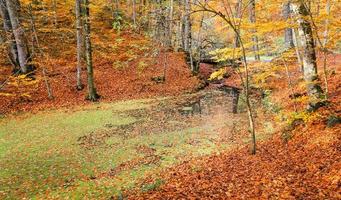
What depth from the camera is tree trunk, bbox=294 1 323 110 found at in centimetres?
1088

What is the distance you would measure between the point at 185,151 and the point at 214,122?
4.44m

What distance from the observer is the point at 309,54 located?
11102mm

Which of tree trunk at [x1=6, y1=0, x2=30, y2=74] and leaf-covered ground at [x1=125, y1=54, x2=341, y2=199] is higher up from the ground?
tree trunk at [x1=6, y1=0, x2=30, y2=74]

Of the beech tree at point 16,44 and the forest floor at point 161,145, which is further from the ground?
the beech tree at point 16,44

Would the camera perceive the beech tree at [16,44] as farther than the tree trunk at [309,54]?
Yes

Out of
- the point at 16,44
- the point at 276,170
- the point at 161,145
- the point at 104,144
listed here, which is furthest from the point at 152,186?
the point at 16,44

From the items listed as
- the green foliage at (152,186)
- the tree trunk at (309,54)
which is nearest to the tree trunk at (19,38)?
the green foliage at (152,186)

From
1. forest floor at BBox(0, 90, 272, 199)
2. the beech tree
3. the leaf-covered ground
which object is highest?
the beech tree

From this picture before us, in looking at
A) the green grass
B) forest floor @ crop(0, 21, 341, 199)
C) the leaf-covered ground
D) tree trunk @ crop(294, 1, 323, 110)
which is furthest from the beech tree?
tree trunk @ crop(294, 1, 323, 110)

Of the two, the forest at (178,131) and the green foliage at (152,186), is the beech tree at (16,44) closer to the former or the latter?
the forest at (178,131)

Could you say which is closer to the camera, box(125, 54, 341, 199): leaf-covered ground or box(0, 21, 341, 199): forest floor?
box(125, 54, 341, 199): leaf-covered ground

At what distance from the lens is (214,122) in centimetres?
1672

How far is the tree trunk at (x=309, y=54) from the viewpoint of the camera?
1088 centimetres

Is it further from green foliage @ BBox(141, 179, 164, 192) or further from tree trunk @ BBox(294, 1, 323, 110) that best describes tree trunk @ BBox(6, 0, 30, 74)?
tree trunk @ BBox(294, 1, 323, 110)
